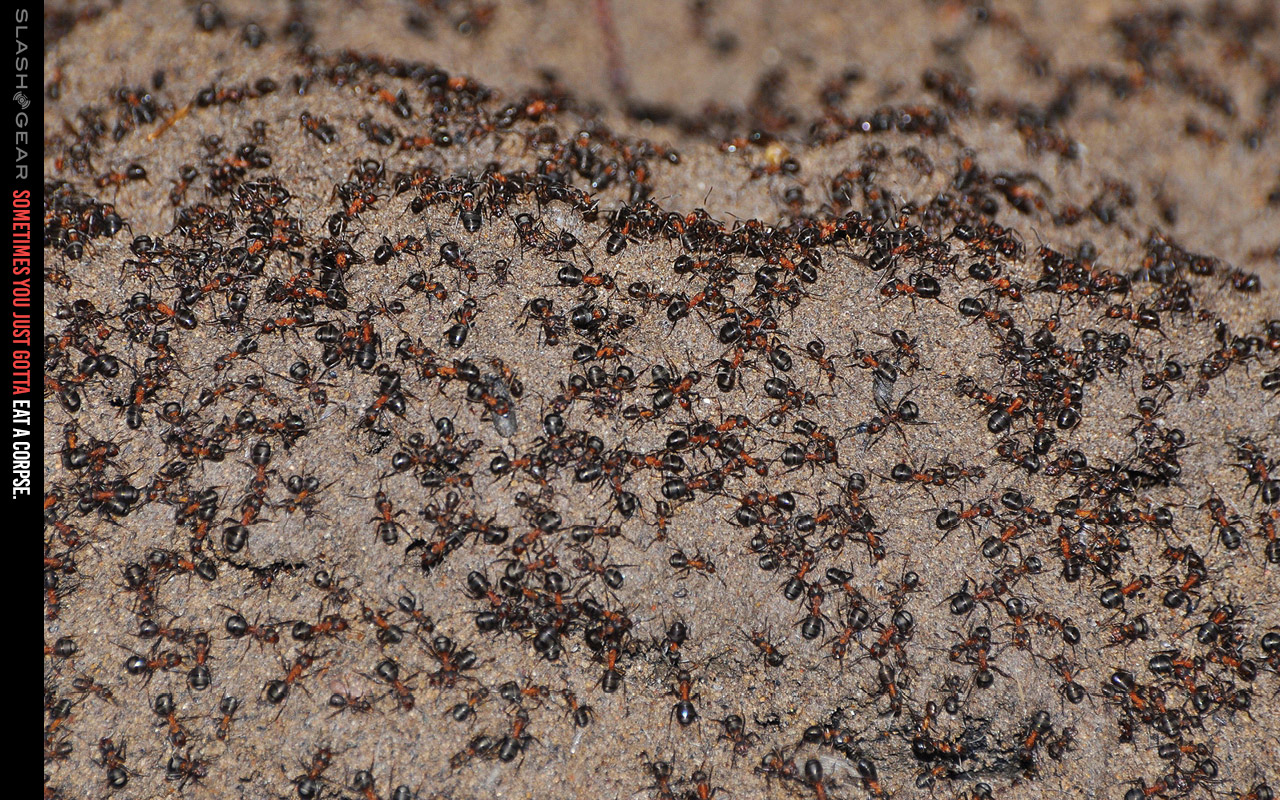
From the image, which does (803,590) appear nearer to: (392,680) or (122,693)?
(392,680)

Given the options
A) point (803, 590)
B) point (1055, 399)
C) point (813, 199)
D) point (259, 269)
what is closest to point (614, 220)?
point (813, 199)
